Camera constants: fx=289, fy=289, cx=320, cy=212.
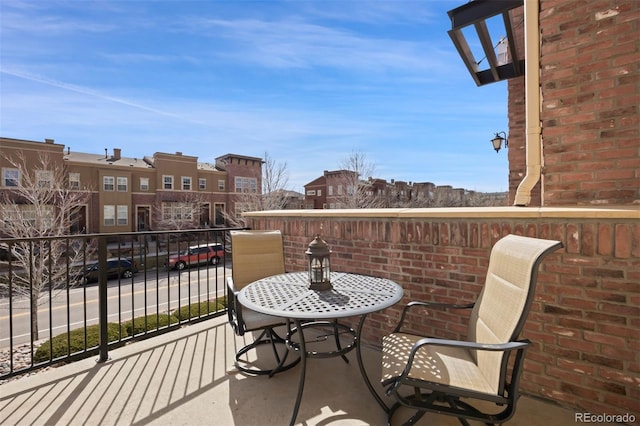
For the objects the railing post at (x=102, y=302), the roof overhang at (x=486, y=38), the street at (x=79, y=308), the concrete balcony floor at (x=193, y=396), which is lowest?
the street at (x=79, y=308)

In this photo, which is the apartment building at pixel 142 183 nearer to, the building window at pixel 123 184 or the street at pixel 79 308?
the building window at pixel 123 184

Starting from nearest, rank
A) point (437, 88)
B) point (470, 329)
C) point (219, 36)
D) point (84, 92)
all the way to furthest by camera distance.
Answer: point (470, 329) < point (219, 36) < point (437, 88) < point (84, 92)

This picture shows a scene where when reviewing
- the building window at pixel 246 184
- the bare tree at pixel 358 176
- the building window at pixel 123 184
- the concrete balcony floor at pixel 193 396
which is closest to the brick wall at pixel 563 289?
the concrete balcony floor at pixel 193 396

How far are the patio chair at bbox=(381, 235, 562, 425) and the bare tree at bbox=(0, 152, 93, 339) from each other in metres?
11.2

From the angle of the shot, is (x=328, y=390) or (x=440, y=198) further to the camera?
(x=440, y=198)

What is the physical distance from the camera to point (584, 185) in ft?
6.29

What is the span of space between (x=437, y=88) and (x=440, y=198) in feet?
84.3

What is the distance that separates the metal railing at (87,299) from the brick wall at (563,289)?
1817 mm

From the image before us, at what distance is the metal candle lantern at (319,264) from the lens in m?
2.04

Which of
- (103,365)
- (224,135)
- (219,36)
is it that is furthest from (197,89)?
(224,135)

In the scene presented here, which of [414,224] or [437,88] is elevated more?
[437,88]

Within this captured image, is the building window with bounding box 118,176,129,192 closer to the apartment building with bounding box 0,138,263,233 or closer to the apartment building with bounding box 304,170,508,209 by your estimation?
the apartment building with bounding box 0,138,263,233

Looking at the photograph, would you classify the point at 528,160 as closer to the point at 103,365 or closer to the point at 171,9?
the point at 103,365

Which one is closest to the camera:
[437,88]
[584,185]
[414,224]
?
[584,185]
